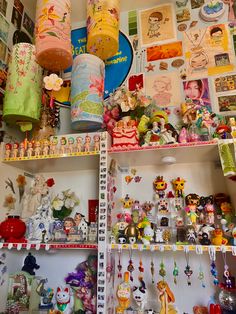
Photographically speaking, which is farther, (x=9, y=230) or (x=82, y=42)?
(x=82, y=42)

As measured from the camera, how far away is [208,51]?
4.46 feet

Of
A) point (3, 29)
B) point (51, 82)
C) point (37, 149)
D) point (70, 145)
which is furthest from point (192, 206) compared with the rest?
point (3, 29)

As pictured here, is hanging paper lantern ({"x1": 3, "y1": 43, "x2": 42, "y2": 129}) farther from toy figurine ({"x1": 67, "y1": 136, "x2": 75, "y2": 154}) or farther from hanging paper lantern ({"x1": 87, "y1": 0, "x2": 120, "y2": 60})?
hanging paper lantern ({"x1": 87, "y1": 0, "x2": 120, "y2": 60})

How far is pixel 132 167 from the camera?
1303 mm

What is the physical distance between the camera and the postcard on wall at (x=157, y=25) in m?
1.46

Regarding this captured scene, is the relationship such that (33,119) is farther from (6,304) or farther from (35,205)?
(6,304)

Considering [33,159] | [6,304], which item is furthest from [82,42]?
[6,304]

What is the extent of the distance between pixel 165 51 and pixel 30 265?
1.25 metres

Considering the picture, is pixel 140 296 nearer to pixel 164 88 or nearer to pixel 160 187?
pixel 160 187

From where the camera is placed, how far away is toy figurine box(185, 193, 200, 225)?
1073 mm

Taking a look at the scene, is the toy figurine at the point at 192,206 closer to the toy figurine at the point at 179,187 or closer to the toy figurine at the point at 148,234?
the toy figurine at the point at 179,187

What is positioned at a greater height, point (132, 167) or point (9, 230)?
point (132, 167)

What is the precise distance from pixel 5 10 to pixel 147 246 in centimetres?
132

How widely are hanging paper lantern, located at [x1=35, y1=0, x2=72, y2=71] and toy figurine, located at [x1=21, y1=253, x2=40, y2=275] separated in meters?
0.90
